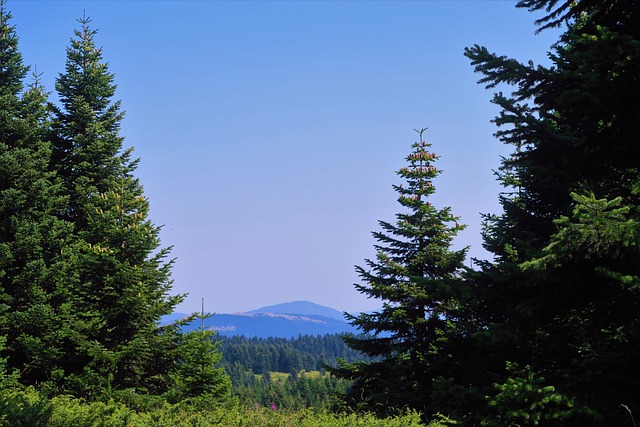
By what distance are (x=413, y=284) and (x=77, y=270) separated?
1341 cm

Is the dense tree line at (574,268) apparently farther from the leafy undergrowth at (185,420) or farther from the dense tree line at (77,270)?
the dense tree line at (77,270)

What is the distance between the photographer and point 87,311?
17.9 meters

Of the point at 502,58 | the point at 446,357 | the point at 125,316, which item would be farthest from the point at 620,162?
the point at 125,316

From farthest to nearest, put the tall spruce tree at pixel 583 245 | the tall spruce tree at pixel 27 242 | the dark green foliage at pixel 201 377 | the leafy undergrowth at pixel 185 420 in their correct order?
the tall spruce tree at pixel 27 242
the dark green foliage at pixel 201 377
the leafy undergrowth at pixel 185 420
the tall spruce tree at pixel 583 245

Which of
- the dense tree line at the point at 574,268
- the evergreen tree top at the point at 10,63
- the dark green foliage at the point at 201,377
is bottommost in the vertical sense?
the dark green foliage at the point at 201,377

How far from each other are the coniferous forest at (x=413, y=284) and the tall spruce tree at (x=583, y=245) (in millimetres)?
27

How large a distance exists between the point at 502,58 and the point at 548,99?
1.04 meters

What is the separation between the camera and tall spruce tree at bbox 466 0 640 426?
537 centimetres

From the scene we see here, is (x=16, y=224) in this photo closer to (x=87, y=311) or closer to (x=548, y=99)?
(x=87, y=311)

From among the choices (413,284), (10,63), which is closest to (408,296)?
(413,284)

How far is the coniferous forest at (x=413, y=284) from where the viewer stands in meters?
5.98

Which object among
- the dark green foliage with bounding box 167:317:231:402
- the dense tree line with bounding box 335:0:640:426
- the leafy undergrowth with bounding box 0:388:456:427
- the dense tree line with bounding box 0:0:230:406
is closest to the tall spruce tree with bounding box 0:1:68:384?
the dense tree line with bounding box 0:0:230:406

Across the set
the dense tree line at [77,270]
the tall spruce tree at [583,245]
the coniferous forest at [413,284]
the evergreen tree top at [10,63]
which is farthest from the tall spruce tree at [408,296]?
the evergreen tree top at [10,63]

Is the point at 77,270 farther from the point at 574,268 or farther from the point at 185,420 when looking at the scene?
the point at 574,268
